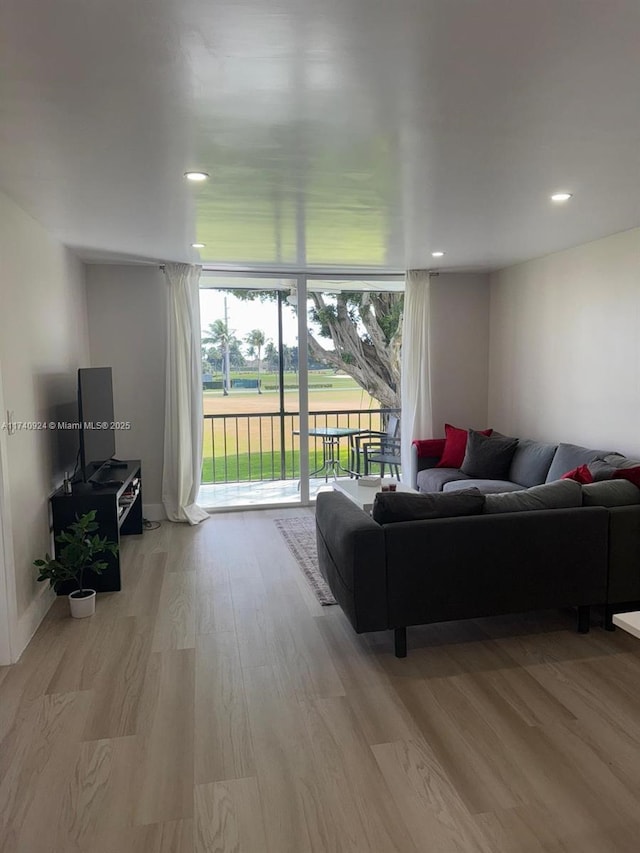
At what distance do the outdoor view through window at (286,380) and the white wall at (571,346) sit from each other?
1204 millimetres

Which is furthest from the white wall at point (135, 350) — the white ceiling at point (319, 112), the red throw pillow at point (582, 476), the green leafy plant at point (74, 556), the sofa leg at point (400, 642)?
the red throw pillow at point (582, 476)

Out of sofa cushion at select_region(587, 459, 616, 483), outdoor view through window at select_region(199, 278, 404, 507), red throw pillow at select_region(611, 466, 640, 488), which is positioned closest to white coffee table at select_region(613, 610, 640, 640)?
red throw pillow at select_region(611, 466, 640, 488)

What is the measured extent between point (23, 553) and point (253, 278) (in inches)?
139

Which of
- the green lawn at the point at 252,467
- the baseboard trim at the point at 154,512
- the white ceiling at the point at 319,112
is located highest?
the white ceiling at the point at 319,112

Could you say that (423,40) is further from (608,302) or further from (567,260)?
(567,260)

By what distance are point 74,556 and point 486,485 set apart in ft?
10.5

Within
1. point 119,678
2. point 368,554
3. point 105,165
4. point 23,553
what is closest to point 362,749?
point 368,554

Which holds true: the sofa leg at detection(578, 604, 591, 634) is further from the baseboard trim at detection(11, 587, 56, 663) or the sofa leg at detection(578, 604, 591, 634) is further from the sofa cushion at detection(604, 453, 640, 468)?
the baseboard trim at detection(11, 587, 56, 663)

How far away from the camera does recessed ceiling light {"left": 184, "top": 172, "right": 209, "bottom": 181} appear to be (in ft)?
9.16

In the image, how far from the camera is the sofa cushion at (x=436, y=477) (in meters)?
5.24

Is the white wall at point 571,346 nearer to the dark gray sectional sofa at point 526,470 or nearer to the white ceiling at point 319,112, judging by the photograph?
the dark gray sectional sofa at point 526,470

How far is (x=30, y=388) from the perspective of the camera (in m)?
3.50

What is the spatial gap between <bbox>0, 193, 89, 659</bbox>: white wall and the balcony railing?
2.30m

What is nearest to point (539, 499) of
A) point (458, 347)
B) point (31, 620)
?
point (31, 620)
